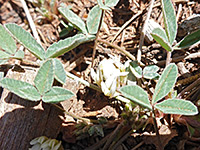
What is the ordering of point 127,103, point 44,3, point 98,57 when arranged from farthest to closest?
point 44,3, point 98,57, point 127,103

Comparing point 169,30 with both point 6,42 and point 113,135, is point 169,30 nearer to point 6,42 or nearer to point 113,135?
point 113,135

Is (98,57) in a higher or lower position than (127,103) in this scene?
higher

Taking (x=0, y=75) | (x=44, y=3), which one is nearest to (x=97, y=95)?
(x=0, y=75)

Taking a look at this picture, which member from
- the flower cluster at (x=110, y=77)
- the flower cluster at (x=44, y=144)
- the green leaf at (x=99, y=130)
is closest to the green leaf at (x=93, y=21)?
the flower cluster at (x=110, y=77)

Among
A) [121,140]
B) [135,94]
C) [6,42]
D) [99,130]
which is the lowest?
[121,140]

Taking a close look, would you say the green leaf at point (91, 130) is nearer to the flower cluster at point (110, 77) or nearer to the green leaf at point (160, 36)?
the flower cluster at point (110, 77)

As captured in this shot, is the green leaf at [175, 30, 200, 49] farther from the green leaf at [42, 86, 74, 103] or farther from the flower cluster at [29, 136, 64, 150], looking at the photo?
the flower cluster at [29, 136, 64, 150]

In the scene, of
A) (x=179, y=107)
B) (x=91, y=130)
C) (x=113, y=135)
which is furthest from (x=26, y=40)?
(x=179, y=107)

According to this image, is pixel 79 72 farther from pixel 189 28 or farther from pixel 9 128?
pixel 189 28
